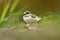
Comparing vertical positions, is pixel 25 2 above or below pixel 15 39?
above

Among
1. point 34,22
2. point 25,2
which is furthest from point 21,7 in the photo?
point 34,22

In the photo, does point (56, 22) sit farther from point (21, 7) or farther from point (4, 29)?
point (4, 29)

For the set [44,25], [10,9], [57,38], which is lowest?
[57,38]
